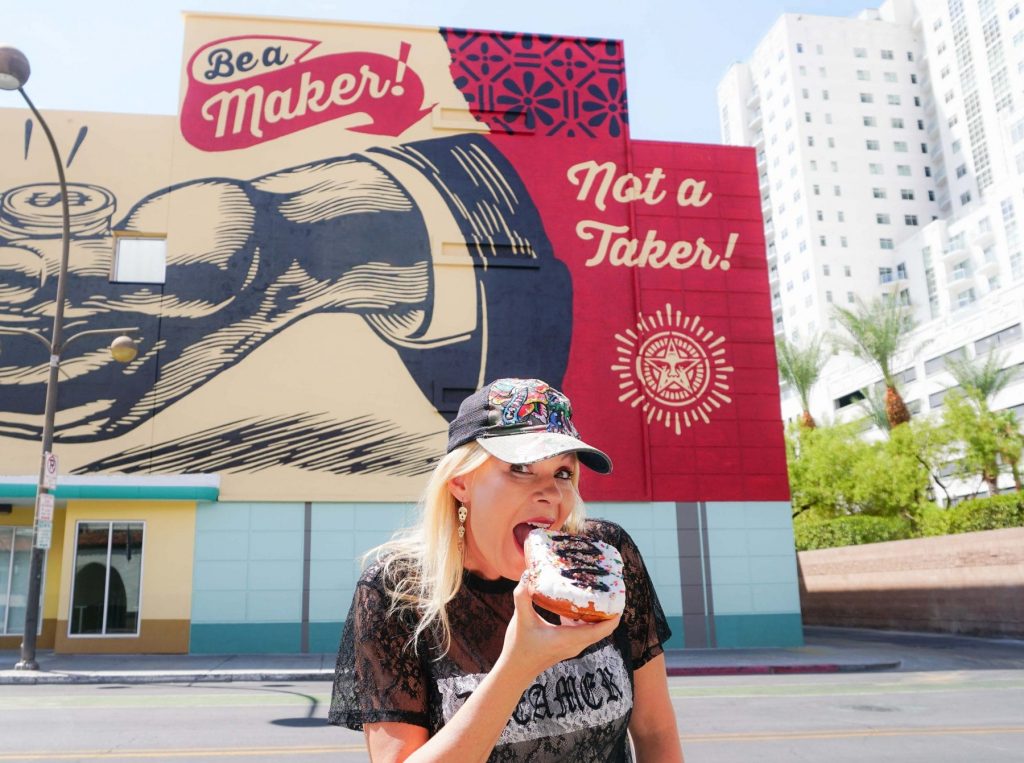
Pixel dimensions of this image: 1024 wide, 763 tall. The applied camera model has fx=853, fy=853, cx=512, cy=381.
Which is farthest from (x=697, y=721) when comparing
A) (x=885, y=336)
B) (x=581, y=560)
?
(x=885, y=336)

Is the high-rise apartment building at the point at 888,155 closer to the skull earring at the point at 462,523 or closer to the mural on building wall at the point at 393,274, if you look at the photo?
the mural on building wall at the point at 393,274

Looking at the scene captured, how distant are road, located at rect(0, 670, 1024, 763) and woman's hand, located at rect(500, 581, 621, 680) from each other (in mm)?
7223

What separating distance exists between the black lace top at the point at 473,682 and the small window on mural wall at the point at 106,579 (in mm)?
20502

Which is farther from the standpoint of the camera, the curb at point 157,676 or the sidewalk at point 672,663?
the sidewalk at point 672,663

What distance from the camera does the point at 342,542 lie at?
2084 centimetres

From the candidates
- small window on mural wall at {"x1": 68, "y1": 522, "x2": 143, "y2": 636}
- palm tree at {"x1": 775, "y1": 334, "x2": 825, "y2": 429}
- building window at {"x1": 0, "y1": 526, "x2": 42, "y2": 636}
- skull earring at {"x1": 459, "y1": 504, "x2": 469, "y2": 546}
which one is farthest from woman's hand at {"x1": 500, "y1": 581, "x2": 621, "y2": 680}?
palm tree at {"x1": 775, "y1": 334, "x2": 825, "y2": 429}

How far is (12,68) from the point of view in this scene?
1372 centimetres

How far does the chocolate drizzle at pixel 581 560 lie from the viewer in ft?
5.48

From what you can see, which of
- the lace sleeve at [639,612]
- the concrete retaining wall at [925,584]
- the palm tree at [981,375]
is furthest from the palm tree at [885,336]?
the lace sleeve at [639,612]

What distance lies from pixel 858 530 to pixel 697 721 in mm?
26036

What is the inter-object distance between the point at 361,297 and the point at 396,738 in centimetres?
2088

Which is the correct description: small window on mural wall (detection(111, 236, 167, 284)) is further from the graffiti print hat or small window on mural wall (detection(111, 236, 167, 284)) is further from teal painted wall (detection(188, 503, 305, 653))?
the graffiti print hat

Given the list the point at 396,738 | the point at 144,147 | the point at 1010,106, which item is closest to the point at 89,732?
the point at 396,738

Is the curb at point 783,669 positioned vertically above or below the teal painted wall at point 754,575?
below
